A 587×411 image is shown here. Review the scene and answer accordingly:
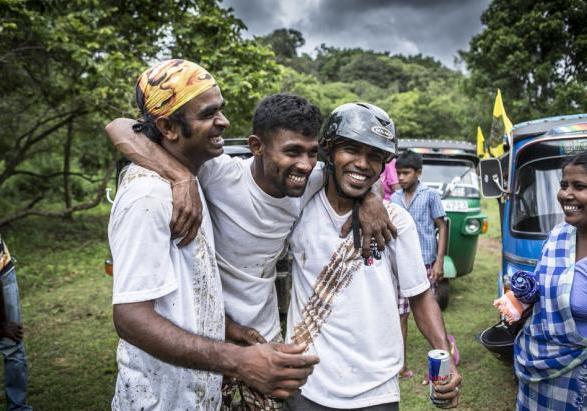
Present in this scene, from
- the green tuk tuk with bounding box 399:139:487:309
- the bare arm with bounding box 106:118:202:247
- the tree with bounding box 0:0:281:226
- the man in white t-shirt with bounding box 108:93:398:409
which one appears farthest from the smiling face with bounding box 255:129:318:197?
the tree with bounding box 0:0:281:226

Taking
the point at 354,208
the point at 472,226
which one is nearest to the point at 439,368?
the point at 354,208

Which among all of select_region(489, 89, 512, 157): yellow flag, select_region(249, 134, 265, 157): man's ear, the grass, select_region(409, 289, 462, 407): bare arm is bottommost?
the grass

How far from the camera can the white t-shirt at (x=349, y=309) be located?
80.0 inches

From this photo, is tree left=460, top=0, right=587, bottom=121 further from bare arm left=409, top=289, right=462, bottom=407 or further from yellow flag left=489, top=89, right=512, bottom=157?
bare arm left=409, top=289, right=462, bottom=407

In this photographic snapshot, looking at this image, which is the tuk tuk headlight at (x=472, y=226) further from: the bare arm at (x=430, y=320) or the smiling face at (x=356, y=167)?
the smiling face at (x=356, y=167)

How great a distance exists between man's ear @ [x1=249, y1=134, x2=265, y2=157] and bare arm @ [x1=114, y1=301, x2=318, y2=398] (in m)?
0.95

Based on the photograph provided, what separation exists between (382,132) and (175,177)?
36.7 inches

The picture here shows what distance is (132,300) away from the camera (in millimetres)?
1504

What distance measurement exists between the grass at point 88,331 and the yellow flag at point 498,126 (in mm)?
2191

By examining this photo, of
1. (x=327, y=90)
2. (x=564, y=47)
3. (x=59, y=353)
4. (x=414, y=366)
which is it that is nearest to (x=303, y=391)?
(x=414, y=366)

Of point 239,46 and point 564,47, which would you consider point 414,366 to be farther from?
point 564,47

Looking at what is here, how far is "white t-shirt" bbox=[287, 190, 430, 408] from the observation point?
203cm

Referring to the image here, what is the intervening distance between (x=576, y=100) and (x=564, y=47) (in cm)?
207

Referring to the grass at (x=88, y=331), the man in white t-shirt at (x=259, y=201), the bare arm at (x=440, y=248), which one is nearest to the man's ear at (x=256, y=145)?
the man in white t-shirt at (x=259, y=201)
